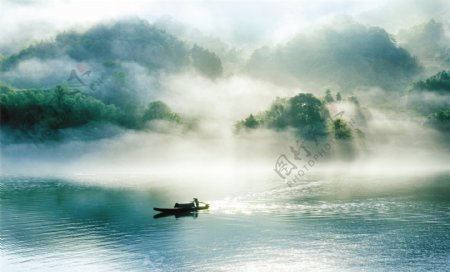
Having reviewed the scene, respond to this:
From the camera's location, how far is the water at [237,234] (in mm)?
60719

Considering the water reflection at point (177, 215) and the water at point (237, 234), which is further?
Answer: the water reflection at point (177, 215)

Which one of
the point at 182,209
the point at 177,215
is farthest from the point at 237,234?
the point at 182,209

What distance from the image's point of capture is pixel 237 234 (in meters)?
76.2

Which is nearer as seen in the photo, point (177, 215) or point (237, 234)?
point (237, 234)

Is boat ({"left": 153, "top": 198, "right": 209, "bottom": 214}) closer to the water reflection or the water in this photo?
the water reflection

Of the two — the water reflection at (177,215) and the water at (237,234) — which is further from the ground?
the water reflection at (177,215)

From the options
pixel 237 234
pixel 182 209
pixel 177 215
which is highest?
pixel 182 209

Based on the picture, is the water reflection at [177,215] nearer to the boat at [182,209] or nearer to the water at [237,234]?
the boat at [182,209]

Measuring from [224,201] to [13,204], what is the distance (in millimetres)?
49162

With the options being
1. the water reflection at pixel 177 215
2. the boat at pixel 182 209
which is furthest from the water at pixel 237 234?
the boat at pixel 182 209

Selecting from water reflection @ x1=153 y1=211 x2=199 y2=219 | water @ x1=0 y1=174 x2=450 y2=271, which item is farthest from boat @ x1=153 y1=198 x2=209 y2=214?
water @ x1=0 y1=174 x2=450 y2=271

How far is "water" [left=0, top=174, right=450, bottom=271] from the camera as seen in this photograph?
60.7 m

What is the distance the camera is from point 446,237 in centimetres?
7212

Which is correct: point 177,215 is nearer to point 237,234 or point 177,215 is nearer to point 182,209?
point 182,209
